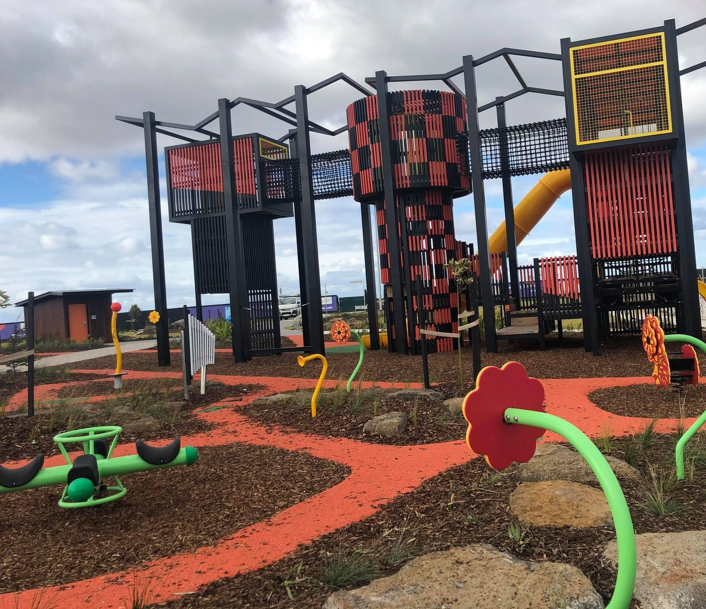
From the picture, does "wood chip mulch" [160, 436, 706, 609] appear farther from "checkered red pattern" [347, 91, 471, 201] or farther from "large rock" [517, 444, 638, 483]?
"checkered red pattern" [347, 91, 471, 201]

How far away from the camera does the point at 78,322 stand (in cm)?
2995

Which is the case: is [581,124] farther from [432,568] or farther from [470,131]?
[432,568]

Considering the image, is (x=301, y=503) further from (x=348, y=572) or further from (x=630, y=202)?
(x=630, y=202)

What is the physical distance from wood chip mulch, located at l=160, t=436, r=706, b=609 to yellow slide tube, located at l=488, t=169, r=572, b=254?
58.5ft

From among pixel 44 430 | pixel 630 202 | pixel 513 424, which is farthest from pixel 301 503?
pixel 630 202

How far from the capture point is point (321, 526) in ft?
14.5

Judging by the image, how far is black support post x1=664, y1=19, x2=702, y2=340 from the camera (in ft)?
41.4

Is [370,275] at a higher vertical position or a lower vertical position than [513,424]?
higher

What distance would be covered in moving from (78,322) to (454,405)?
85.0 ft

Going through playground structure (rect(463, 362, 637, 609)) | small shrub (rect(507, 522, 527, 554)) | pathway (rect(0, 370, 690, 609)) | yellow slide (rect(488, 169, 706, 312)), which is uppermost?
yellow slide (rect(488, 169, 706, 312))

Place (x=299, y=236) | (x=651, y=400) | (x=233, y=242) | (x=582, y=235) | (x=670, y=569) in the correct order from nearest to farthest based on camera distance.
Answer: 1. (x=670, y=569)
2. (x=651, y=400)
3. (x=582, y=235)
4. (x=233, y=242)
5. (x=299, y=236)

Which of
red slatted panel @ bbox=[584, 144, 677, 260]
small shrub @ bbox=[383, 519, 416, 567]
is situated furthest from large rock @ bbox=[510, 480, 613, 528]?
red slatted panel @ bbox=[584, 144, 677, 260]

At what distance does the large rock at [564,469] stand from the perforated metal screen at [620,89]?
954cm

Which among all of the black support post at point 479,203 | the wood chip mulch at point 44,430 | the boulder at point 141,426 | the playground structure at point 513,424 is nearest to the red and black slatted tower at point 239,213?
the black support post at point 479,203
